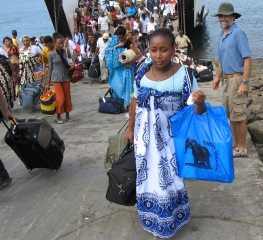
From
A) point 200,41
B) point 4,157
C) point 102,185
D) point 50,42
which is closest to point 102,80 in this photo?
point 50,42

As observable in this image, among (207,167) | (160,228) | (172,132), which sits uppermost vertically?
(172,132)

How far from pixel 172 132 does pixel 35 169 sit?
8.65 ft

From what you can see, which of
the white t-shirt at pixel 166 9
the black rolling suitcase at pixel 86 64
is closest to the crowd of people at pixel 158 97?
the black rolling suitcase at pixel 86 64

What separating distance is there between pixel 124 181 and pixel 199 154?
0.66 metres

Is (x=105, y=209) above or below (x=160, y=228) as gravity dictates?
below

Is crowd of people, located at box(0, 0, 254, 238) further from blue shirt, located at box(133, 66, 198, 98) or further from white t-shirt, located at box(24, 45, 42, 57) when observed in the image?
white t-shirt, located at box(24, 45, 42, 57)

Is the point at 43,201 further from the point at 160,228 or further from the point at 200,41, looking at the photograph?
the point at 200,41

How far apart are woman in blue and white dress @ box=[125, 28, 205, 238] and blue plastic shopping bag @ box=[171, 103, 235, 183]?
0.07 m

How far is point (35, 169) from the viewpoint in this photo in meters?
5.47

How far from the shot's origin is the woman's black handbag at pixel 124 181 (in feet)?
11.5

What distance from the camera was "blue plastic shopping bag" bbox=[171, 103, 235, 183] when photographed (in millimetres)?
3244

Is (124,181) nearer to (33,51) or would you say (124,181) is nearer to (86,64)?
(33,51)

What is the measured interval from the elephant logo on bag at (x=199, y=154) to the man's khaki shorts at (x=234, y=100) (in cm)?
196

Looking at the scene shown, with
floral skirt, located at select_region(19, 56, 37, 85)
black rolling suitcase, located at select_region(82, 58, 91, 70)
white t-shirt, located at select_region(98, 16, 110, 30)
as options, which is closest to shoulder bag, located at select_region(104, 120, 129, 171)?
floral skirt, located at select_region(19, 56, 37, 85)
